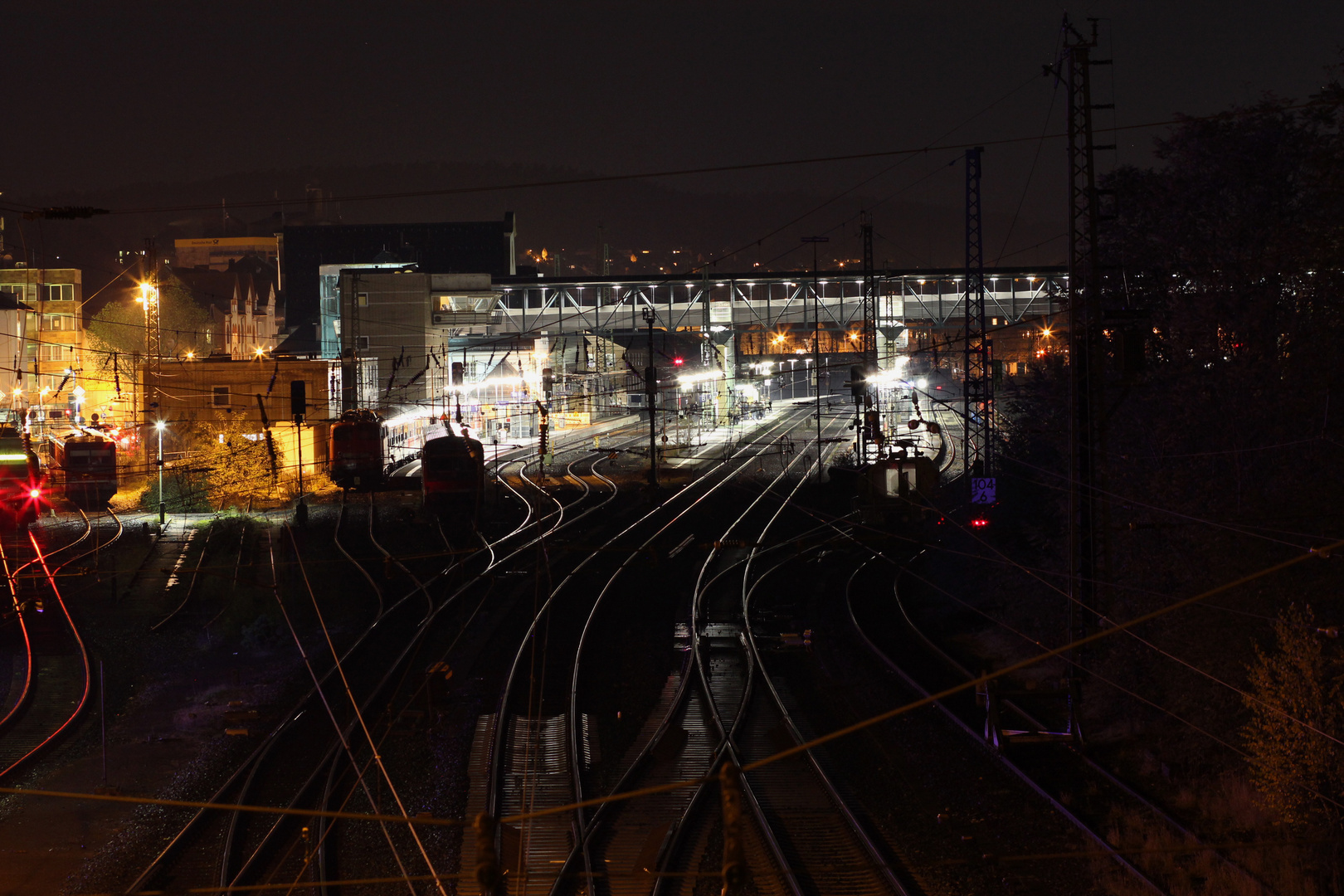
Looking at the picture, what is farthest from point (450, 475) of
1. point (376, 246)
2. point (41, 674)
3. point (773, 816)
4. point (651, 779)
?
point (376, 246)

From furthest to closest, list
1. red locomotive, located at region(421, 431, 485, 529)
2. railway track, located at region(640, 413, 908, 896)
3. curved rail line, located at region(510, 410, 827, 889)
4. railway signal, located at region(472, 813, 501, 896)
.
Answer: red locomotive, located at region(421, 431, 485, 529), curved rail line, located at region(510, 410, 827, 889), railway track, located at region(640, 413, 908, 896), railway signal, located at region(472, 813, 501, 896)

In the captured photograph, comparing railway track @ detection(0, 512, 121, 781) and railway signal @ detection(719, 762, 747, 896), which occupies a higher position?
railway signal @ detection(719, 762, 747, 896)

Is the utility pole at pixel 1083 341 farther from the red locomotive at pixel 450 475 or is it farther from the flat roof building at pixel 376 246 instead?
the flat roof building at pixel 376 246

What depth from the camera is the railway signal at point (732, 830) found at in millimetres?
4891

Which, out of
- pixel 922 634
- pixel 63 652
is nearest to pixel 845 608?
pixel 922 634

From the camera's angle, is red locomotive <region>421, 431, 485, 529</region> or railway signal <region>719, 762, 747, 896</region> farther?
red locomotive <region>421, 431, 485, 529</region>

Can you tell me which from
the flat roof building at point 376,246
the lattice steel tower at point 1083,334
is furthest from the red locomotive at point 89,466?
the flat roof building at point 376,246

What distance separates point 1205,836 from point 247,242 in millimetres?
113615

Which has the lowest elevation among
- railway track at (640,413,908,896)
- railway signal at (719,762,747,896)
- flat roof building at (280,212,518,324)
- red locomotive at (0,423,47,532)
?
railway track at (640,413,908,896)

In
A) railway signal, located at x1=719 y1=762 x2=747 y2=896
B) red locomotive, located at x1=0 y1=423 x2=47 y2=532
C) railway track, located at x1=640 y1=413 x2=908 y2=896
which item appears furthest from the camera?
red locomotive, located at x1=0 y1=423 x2=47 y2=532

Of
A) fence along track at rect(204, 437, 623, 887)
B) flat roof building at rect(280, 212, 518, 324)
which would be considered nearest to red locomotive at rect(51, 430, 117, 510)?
fence along track at rect(204, 437, 623, 887)

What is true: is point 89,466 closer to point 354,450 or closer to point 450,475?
point 354,450

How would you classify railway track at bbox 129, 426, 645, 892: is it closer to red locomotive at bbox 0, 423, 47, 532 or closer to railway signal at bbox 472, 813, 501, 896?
railway signal at bbox 472, 813, 501, 896

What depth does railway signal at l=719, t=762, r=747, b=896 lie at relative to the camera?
4891 millimetres
